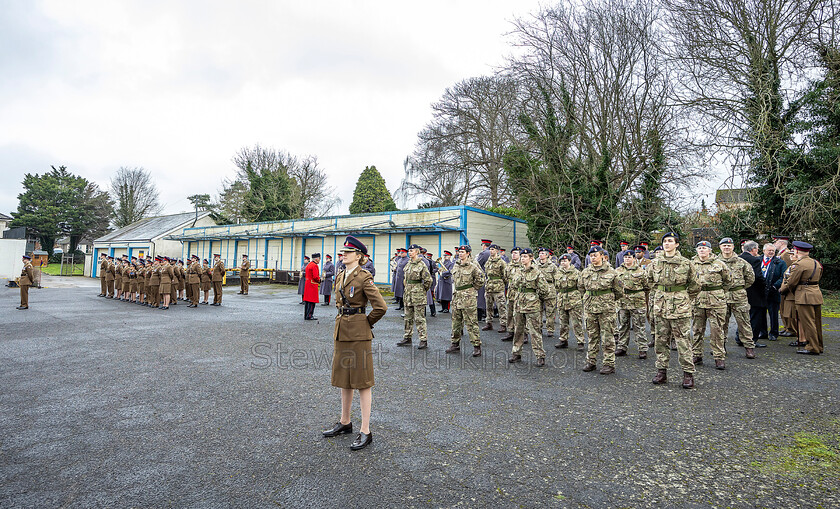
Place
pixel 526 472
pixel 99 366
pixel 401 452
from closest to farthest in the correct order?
pixel 526 472 < pixel 401 452 < pixel 99 366

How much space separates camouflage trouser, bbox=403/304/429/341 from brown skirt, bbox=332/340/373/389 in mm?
4141

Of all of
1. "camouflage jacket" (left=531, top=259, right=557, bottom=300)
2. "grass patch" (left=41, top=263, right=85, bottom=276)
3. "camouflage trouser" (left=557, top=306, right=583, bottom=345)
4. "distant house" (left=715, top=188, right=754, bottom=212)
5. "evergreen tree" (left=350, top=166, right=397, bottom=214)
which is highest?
"evergreen tree" (left=350, top=166, right=397, bottom=214)

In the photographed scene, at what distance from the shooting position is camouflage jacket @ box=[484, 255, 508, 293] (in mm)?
9781

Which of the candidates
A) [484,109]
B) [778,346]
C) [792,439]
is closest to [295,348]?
[792,439]

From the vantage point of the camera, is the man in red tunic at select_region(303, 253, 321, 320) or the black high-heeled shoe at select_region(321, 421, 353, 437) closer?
the black high-heeled shoe at select_region(321, 421, 353, 437)

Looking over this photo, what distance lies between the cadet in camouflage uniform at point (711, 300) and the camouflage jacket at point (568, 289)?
6.48 ft

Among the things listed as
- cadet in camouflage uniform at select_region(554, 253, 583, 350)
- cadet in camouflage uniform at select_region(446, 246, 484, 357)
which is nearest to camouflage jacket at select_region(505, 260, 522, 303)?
cadet in camouflage uniform at select_region(446, 246, 484, 357)

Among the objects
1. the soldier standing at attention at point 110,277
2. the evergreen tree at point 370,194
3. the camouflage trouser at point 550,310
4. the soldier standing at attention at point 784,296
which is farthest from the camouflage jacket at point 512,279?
the evergreen tree at point 370,194

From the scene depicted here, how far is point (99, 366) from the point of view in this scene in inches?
260

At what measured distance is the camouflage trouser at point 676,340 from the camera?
5.62 m

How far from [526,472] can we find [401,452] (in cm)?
104

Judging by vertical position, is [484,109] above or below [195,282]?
above

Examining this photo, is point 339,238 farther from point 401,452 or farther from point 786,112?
point 401,452

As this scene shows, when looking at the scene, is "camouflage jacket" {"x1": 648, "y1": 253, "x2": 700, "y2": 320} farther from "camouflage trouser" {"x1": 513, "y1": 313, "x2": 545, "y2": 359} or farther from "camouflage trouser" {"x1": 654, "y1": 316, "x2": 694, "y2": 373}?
"camouflage trouser" {"x1": 513, "y1": 313, "x2": 545, "y2": 359}
